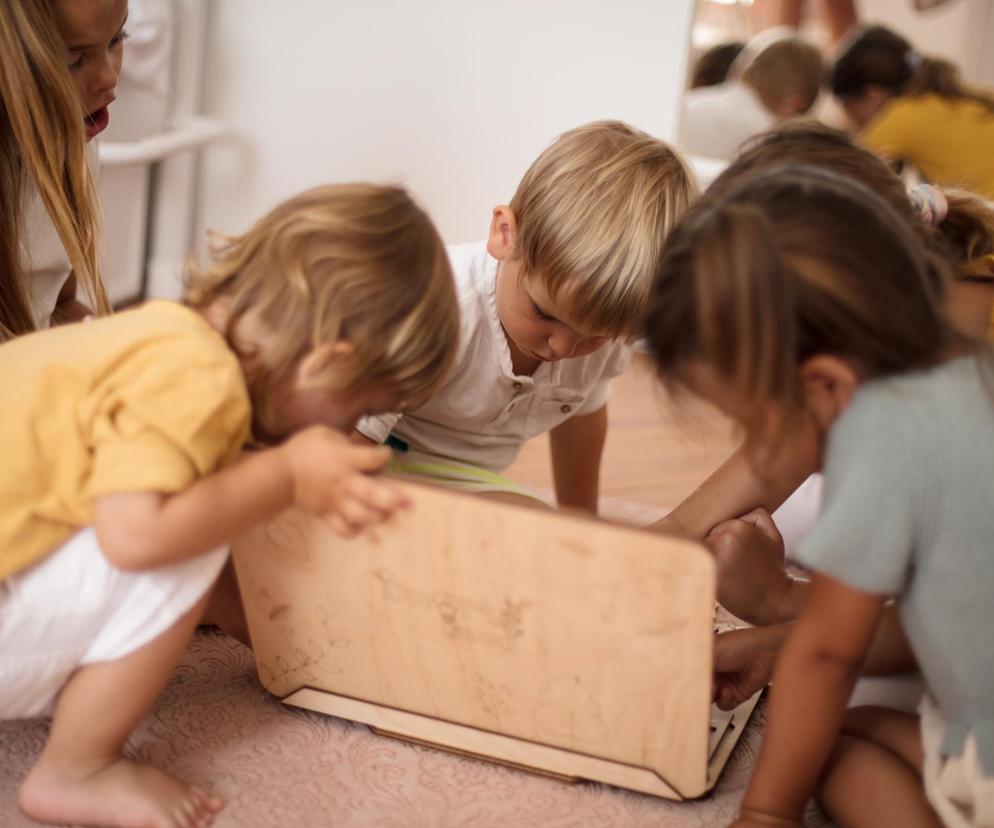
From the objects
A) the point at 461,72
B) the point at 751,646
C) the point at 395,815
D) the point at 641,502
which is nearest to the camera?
the point at 395,815

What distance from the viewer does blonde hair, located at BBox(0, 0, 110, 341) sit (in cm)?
100

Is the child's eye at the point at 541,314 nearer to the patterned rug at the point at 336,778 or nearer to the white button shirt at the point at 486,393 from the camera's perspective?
the white button shirt at the point at 486,393

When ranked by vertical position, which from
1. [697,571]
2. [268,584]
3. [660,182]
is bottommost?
[268,584]

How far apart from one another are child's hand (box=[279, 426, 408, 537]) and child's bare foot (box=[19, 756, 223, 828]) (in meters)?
0.23

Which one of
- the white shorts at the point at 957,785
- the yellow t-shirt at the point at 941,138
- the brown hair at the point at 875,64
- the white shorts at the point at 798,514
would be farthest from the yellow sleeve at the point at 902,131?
the white shorts at the point at 957,785

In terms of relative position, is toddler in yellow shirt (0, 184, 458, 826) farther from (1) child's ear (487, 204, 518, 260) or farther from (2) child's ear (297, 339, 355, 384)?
(1) child's ear (487, 204, 518, 260)

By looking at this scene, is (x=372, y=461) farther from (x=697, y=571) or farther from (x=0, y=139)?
(x=0, y=139)

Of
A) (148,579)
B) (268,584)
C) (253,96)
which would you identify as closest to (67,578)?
(148,579)

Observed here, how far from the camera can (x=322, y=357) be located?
78cm

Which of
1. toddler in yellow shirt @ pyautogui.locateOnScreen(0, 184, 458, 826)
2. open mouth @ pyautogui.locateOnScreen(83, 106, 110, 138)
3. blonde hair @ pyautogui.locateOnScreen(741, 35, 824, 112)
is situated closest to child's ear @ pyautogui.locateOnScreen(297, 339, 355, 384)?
toddler in yellow shirt @ pyautogui.locateOnScreen(0, 184, 458, 826)

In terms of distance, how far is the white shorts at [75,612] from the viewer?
2.53 ft

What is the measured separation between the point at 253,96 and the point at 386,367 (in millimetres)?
1455

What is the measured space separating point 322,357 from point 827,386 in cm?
34

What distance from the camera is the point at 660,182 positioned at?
1.08 metres
